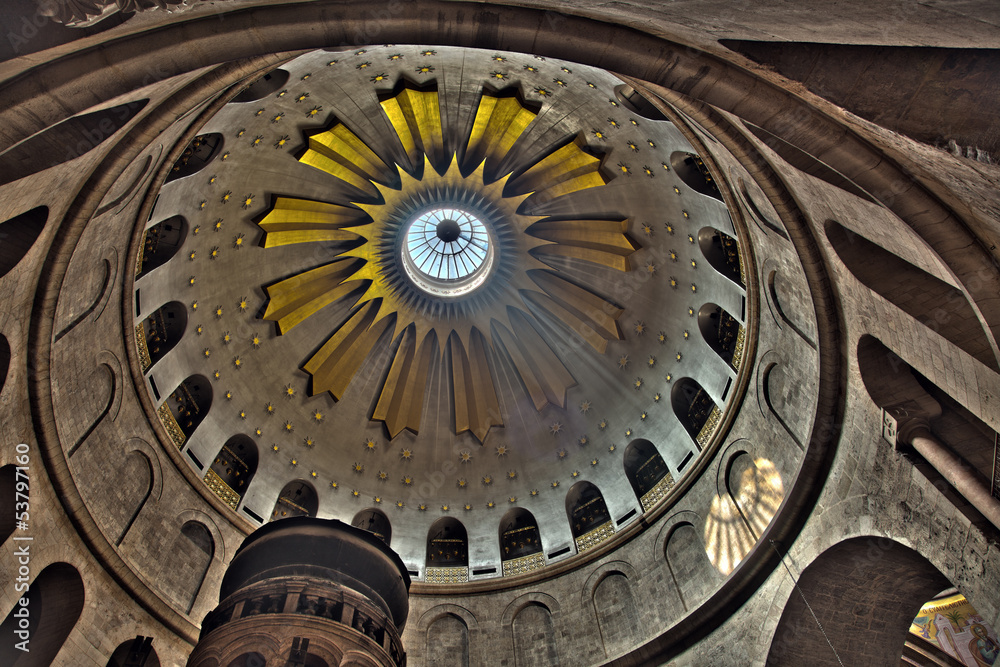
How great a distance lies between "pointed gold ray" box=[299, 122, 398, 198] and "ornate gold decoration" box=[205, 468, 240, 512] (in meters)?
8.20

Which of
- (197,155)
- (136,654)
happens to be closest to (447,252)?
(197,155)

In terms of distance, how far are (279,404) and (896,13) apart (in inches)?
626

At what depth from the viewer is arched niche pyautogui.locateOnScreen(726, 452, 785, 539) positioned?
11852 mm

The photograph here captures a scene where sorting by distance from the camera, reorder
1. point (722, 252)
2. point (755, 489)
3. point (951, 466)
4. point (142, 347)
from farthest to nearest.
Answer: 1. point (722, 252)
2. point (142, 347)
3. point (755, 489)
4. point (951, 466)

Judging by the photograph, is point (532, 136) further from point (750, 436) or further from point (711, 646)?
point (711, 646)

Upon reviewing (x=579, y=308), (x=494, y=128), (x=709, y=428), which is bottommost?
(x=709, y=428)

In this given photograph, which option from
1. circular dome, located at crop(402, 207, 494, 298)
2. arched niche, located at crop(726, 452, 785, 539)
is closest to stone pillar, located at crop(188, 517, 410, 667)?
arched niche, located at crop(726, 452, 785, 539)

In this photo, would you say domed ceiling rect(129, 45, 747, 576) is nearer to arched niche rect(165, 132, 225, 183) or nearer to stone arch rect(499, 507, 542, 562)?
arched niche rect(165, 132, 225, 183)

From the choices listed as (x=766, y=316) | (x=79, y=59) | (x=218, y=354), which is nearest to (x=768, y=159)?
(x=766, y=316)

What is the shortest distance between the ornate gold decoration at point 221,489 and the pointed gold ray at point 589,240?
35.5 ft

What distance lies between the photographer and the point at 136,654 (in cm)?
1170

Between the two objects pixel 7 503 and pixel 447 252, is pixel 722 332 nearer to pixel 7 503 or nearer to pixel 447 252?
pixel 447 252

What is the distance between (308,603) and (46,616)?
486 cm

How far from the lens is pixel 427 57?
1234 centimetres
